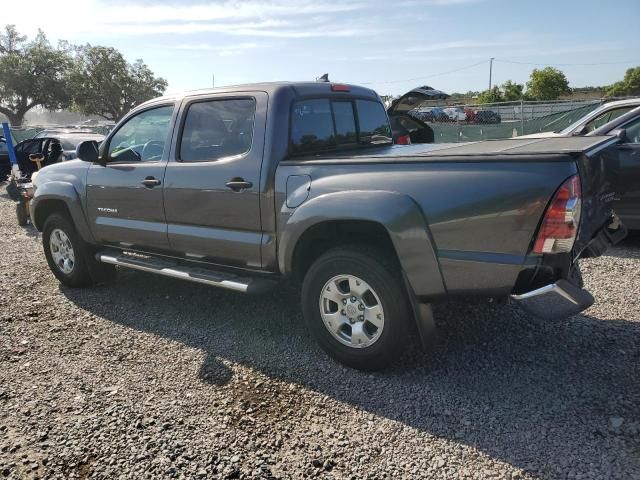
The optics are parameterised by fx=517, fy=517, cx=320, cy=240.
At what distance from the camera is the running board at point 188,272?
151 inches

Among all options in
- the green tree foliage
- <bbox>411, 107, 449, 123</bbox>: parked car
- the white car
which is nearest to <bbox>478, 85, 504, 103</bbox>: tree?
the green tree foliage

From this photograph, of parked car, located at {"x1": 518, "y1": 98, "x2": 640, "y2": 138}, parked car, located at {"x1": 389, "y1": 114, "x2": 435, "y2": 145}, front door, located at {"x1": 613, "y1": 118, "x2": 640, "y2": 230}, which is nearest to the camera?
front door, located at {"x1": 613, "y1": 118, "x2": 640, "y2": 230}

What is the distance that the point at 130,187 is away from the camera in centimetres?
455

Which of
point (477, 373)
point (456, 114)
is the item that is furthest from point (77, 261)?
point (456, 114)

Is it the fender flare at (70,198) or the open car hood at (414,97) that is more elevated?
the open car hood at (414,97)

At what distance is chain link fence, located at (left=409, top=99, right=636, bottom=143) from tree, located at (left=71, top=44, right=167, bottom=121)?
4630 centimetres

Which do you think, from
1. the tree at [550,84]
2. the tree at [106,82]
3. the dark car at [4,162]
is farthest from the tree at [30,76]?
the tree at [550,84]

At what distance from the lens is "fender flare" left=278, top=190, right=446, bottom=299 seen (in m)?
2.98

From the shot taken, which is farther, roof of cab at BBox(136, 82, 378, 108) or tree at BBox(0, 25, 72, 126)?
tree at BBox(0, 25, 72, 126)

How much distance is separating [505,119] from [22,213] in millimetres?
13960

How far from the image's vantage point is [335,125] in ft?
14.0

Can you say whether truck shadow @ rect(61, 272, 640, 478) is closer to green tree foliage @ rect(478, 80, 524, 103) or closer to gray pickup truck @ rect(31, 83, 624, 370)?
gray pickup truck @ rect(31, 83, 624, 370)

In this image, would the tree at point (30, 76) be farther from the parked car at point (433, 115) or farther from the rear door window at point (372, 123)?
the rear door window at point (372, 123)

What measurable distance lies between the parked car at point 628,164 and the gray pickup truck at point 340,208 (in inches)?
114
